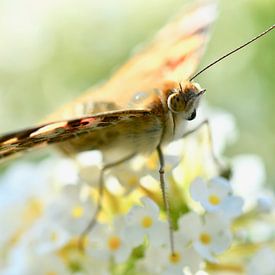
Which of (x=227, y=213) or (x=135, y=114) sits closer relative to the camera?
(x=135, y=114)

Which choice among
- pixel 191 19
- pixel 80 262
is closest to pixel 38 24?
pixel 191 19

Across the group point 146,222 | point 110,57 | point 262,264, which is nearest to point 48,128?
point 146,222

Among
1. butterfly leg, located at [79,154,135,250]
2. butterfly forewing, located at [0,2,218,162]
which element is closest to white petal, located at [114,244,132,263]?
butterfly leg, located at [79,154,135,250]

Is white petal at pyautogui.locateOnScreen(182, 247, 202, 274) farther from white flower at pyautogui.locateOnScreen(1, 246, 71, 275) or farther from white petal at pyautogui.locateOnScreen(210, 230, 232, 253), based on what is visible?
white flower at pyautogui.locateOnScreen(1, 246, 71, 275)

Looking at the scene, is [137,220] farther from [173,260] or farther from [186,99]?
[186,99]

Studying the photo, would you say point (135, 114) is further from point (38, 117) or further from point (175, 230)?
point (38, 117)

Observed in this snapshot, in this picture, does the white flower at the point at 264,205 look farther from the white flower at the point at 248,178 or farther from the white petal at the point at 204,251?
the white petal at the point at 204,251

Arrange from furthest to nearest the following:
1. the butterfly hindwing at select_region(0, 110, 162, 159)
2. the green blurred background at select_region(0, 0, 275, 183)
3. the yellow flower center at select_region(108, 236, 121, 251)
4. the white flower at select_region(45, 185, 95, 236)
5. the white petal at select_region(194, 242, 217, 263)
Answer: the green blurred background at select_region(0, 0, 275, 183) < the white flower at select_region(45, 185, 95, 236) < the yellow flower center at select_region(108, 236, 121, 251) < the white petal at select_region(194, 242, 217, 263) < the butterfly hindwing at select_region(0, 110, 162, 159)
